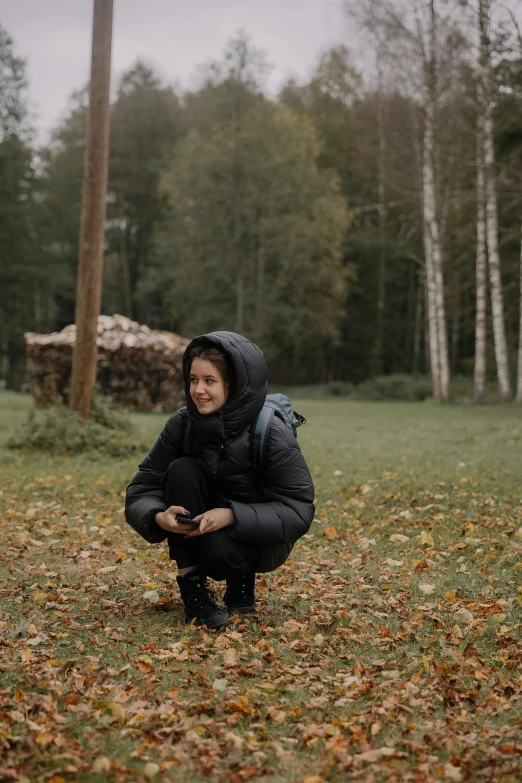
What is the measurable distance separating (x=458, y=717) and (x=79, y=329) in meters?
8.76

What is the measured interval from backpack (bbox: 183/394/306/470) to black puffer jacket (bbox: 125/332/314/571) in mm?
28

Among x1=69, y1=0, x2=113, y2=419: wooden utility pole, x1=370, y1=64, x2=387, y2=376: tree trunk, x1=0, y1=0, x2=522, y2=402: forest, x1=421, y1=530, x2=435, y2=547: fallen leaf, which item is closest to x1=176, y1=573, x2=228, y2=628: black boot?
x1=421, y1=530, x2=435, y2=547: fallen leaf

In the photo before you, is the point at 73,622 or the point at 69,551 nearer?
the point at 73,622

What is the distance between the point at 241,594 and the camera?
440 centimetres

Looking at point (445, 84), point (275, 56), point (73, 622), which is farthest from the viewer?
point (275, 56)

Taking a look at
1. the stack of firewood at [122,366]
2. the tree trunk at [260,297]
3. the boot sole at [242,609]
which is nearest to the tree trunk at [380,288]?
the tree trunk at [260,297]

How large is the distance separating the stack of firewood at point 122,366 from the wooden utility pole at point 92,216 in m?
7.02

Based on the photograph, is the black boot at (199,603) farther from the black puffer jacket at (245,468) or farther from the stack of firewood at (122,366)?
the stack of firewood at (122,366)

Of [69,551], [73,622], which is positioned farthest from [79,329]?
[73,622]

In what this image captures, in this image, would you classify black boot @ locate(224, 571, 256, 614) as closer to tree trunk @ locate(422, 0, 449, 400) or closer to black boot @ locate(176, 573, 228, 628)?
black boot @ locate(176, 573, 228, 628)

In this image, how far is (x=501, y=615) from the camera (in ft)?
14.1

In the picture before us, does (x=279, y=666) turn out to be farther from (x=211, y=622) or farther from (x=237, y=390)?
(x=237, y=390)

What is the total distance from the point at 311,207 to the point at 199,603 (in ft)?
89.2

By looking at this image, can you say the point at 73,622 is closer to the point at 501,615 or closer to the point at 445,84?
the point at 501,615
